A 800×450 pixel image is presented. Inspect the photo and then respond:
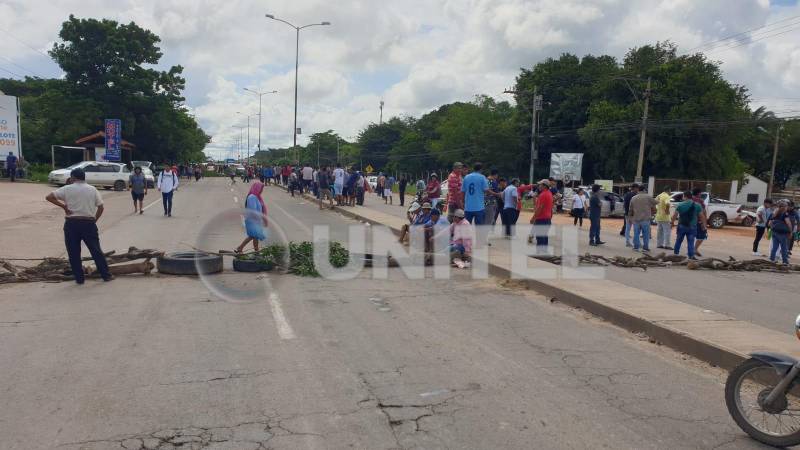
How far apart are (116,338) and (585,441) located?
460 centimetres

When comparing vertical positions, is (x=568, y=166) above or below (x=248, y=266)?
above

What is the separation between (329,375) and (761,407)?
10.7 feet

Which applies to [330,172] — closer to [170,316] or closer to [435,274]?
[435,274]

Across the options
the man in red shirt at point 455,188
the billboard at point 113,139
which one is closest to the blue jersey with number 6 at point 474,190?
the man in red shirt at point 455,188

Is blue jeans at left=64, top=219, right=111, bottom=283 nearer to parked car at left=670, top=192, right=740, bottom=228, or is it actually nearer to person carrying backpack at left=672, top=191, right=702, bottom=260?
person carrying backpack at left=672, top=191, right=702, bottom=260

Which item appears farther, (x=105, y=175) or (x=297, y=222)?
(x=105, y=175)

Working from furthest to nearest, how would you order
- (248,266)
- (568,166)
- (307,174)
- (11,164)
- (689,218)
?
(568,166) → (11,164) → (307,174) → (689,218) → (248,266)

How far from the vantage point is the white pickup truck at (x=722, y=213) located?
27.3m

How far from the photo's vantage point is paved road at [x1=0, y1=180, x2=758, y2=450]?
161 inches

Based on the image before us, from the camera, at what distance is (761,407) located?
426cm

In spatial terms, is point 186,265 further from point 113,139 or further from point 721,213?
point 113,139

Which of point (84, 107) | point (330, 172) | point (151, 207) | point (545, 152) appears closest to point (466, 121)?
point (545, 152)

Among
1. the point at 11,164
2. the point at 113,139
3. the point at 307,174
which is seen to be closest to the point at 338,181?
the point at 307,174

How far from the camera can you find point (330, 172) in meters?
27.1
